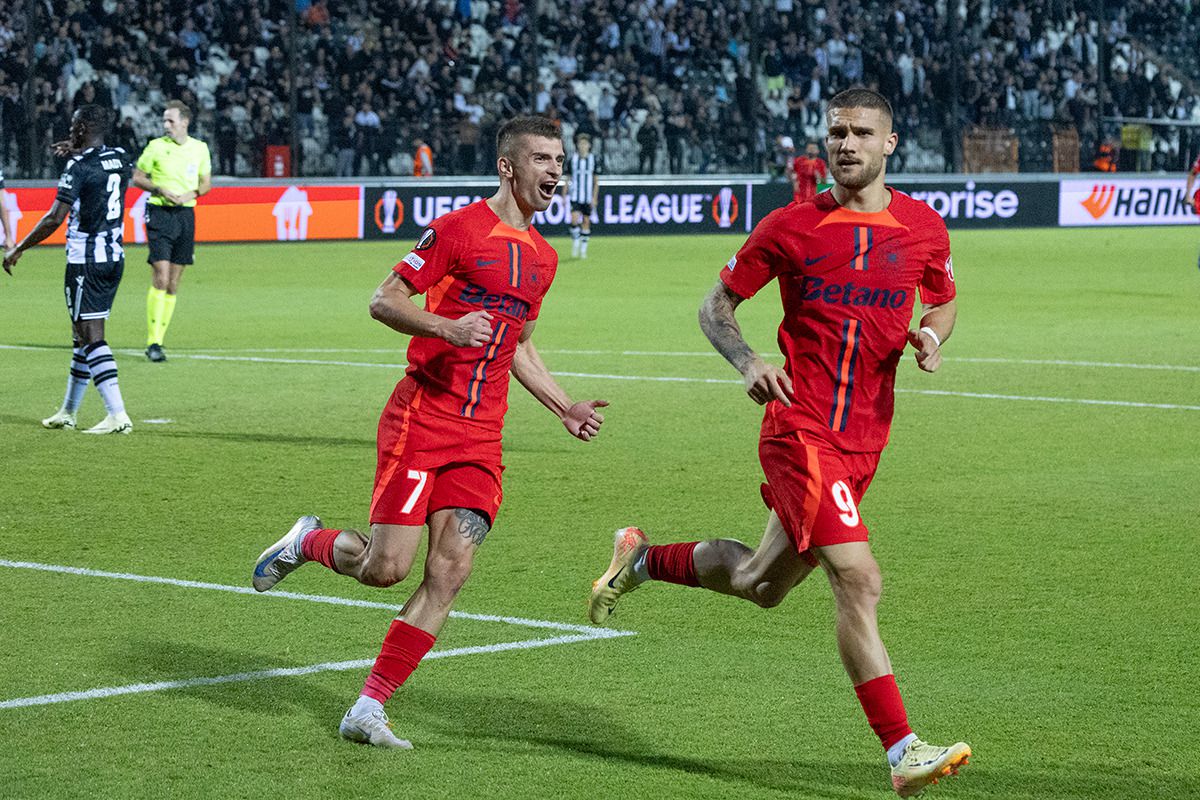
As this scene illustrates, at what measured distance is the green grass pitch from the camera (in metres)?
5.49

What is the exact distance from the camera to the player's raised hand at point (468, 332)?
562cm

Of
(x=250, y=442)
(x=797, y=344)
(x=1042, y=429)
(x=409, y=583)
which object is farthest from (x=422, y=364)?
(x=1042, y=429)

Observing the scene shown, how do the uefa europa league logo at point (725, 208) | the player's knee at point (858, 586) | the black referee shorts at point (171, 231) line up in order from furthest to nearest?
1. the uefa europa league logo at point (725, 208)
2. the black referee shorts at point (171, 231)
3. the player's knee at point (858, 586)

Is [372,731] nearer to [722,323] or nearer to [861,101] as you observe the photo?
[722,323]

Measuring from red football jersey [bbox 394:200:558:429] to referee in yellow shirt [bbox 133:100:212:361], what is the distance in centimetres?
1109

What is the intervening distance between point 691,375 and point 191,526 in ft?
23.7

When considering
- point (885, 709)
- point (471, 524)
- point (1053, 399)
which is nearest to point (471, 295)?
point (471, 524)

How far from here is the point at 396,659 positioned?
5.70m

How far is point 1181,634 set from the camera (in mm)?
7113

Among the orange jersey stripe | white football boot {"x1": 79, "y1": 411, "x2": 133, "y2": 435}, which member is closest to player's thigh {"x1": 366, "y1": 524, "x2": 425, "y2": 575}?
the orange jersey stripe

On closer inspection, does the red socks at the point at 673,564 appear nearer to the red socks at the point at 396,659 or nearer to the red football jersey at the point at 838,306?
the red football jersey at the point at 838,306

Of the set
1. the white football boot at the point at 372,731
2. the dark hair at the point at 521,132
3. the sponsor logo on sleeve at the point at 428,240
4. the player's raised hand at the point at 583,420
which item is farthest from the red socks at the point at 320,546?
the dark hair at the point at 521,132

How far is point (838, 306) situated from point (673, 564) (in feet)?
4.01

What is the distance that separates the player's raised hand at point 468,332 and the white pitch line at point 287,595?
→ 5.91 ft
